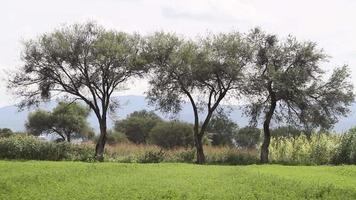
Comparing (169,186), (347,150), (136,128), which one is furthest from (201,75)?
(136,128)

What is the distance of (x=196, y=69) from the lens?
4116 centimetres

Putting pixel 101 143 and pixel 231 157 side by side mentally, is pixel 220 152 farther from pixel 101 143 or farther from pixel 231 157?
pixel 101 143

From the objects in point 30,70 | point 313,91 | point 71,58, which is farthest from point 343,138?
point 30,70

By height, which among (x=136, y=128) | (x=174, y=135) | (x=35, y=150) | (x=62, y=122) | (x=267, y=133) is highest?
(x=136, y=128)

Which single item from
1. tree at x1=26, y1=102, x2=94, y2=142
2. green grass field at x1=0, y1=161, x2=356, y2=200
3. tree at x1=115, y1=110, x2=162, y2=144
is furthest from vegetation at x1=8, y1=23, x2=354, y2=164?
tree at x1=115, y1=110, x2=162, y2=144

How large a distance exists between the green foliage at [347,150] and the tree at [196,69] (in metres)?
8.59

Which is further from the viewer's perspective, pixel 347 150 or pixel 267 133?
pixel 267 133

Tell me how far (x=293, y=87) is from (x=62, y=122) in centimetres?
4627

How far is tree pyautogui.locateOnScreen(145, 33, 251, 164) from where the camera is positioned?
4103cm

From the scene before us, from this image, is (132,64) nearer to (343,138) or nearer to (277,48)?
(277,48)

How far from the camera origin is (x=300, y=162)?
38.9 meters

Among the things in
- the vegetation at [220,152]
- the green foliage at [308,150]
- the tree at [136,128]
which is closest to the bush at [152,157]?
the vegetation at [220,152]

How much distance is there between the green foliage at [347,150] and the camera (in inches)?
1465

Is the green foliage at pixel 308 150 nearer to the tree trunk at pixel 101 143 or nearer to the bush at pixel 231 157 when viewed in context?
the bush at pixel 231 157
